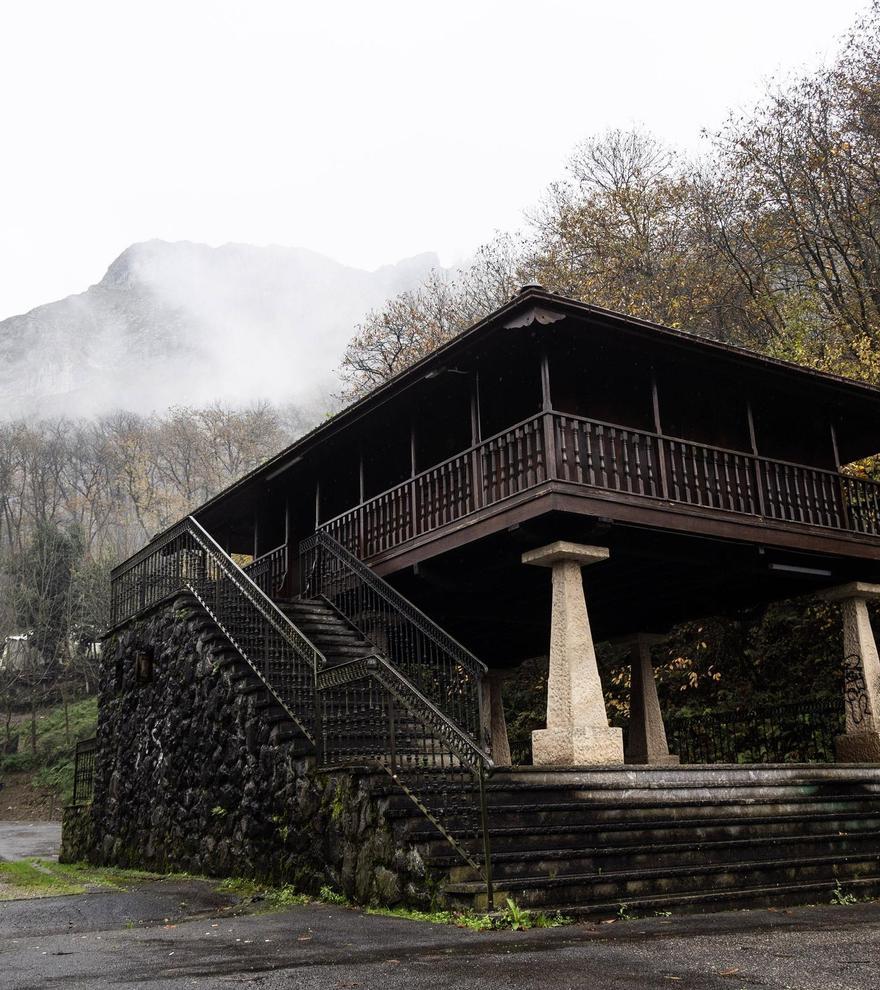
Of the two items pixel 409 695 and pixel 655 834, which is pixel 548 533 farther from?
pixel 655 834

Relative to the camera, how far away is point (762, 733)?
18016 mm

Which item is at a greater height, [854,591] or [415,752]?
[854,591]

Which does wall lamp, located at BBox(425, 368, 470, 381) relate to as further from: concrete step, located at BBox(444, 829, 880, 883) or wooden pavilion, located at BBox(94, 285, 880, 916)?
concrete step, located at BBox(444, 829, 880, 883)

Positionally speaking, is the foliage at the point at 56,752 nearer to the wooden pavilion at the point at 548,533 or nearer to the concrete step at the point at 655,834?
the wooden pavilion at the point at 548,533

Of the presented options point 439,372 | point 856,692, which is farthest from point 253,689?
point 856,692

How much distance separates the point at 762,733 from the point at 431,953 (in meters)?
13.4

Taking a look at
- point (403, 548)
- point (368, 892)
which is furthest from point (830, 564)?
point (368, 892)

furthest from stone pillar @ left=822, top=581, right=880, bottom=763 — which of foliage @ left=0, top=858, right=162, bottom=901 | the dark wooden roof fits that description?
foliage @ left=0, top=858, right=162, bottom=901

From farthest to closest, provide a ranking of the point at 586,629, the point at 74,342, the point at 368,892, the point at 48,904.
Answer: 1. the point at 74,342
2. the point at 586,629
3. the point at 48,904
4. the point at 368,892

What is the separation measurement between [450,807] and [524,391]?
21.9ft

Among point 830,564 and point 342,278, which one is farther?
point 342,278

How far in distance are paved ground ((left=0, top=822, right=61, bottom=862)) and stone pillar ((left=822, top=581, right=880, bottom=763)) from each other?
13.6 metres

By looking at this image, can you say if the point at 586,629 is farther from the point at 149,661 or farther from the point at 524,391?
the point at 149,661

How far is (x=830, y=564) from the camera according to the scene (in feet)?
45.8
